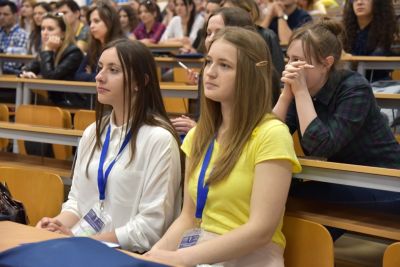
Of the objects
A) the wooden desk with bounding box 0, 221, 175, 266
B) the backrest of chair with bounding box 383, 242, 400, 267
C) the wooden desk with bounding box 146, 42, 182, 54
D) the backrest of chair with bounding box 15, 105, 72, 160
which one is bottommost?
the backrest of chair with bounding box 15, 105, 72, 160

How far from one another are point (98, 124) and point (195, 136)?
53 cm

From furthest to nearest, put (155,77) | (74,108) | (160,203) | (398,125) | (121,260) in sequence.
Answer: (74,108), (398,125), (155,77), (160,203), (121,260)

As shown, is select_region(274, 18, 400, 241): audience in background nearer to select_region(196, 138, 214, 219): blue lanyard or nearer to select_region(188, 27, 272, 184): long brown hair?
select_region(188, 27, 272, 184): long brown hair

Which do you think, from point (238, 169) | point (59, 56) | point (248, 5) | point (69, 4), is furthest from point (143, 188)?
point (69, 4)

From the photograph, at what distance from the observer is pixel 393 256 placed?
1765mm

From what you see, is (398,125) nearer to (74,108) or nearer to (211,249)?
(211,249)

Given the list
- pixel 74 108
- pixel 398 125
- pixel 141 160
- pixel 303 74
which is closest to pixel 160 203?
pixel 141 160

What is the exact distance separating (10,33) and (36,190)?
17.3 feet

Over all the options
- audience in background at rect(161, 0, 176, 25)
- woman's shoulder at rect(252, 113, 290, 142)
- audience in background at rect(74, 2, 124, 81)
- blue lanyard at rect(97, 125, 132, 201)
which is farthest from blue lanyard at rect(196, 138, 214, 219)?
audience in background at rect(161, 0, 176, 25)

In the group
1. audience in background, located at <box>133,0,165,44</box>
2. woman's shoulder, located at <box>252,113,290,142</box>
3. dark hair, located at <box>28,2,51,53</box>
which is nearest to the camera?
woman's shoulder, located at <box>252,113,290,142</box>

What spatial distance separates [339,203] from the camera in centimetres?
238

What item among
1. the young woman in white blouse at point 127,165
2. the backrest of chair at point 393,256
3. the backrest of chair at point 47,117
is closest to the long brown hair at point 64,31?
the backrest of chair at point 47,117

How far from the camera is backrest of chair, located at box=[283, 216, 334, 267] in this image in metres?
1.88

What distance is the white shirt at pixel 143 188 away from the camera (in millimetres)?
2178
